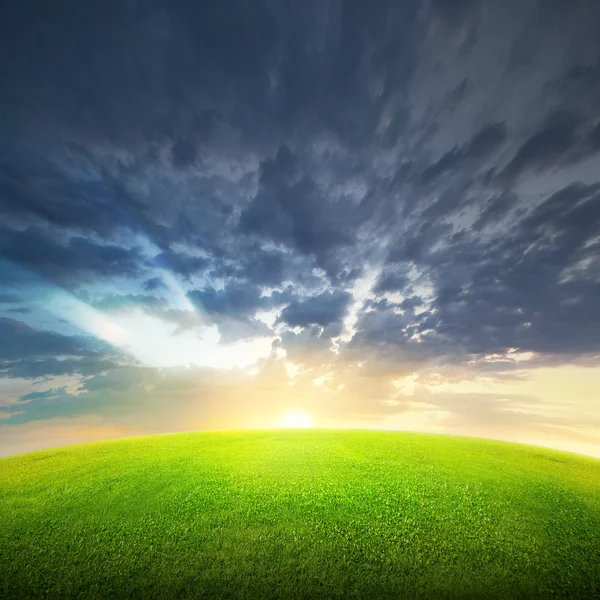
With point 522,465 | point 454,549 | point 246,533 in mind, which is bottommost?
point 454,549

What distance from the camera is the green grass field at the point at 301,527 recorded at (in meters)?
13.7

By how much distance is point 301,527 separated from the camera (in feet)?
55.1

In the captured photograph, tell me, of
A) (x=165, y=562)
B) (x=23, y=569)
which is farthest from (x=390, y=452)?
(x=23, y=569)

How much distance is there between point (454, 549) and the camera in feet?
50.9

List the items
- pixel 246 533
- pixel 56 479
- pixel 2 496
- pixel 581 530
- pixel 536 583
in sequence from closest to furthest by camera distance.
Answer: pixel 536 583 → pixel 246 533 → pixel 581 530 → pixel 2 496 → pixel 56 479

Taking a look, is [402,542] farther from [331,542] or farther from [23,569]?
[23,569]

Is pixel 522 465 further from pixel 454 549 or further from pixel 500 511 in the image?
pixel 454 549

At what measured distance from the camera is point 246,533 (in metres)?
16.4

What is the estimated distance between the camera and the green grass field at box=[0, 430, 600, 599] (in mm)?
13695

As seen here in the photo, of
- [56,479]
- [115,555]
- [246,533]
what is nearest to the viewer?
[115,555]

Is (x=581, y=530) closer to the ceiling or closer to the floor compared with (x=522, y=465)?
closer to the floor

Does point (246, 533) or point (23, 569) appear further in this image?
point (246, 533)

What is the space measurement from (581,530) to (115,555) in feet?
81.3

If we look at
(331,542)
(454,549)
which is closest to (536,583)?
(454,549)
